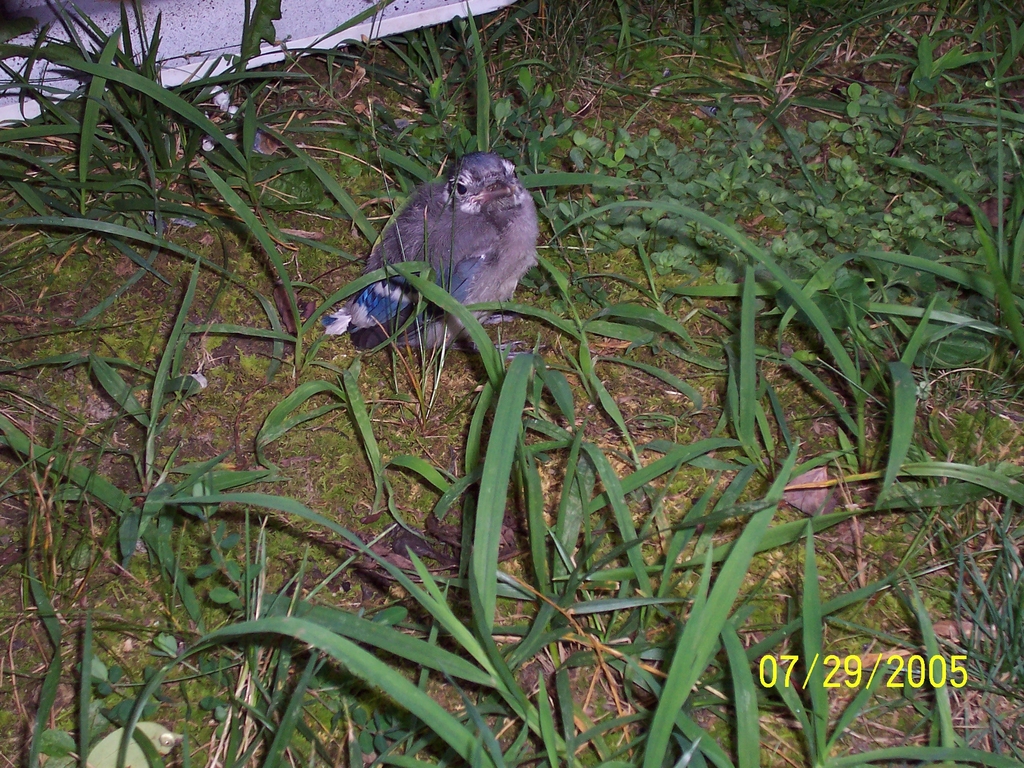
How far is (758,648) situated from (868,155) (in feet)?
7.37

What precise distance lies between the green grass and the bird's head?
9.6 inches

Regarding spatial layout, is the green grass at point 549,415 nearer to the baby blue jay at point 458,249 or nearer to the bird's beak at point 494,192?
the baby blue jay at point 458,249

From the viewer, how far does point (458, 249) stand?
110 inches

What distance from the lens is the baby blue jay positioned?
2.76m

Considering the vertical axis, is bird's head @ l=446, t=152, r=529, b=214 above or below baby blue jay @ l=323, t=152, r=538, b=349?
above

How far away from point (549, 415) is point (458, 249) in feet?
2.19
